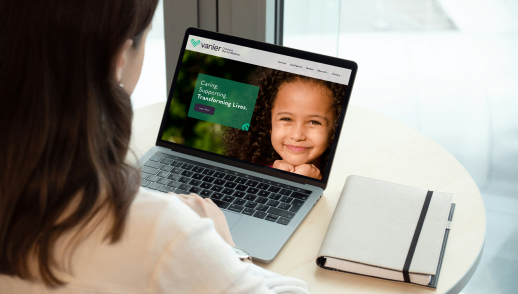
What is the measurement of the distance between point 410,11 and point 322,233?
2.91 ft

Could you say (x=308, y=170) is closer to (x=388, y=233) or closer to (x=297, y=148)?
(x=297, y=148)

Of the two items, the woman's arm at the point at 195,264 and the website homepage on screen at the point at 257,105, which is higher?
the website homepage on screen at the point at 257,105

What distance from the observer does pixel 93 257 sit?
0.50m

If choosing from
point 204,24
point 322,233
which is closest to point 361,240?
point 322,233

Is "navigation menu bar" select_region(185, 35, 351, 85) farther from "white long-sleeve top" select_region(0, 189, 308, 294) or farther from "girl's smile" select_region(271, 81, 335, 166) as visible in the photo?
"white long-sleeve top" select_region(0, 189, 308, 294)

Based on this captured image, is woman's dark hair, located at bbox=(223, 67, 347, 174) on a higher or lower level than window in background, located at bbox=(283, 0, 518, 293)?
lower

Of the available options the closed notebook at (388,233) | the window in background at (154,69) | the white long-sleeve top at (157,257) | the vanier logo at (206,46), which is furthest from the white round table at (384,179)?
the window in background at (154,69)

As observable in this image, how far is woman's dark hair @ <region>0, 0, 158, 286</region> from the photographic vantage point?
451mm

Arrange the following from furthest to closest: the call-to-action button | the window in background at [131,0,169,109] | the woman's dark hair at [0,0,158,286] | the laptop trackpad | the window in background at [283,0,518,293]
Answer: the window in background at [131,0,169,109], the window in background at [283,0,518,293], the call-to-action button, the laptop trackpad, the woman's dark hair at [0,0,158,286]

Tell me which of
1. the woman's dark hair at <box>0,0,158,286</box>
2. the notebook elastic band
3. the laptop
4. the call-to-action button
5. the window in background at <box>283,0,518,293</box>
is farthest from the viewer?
the window in background at <box>283,0,518,293</box>

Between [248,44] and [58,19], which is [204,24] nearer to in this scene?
[248,44]

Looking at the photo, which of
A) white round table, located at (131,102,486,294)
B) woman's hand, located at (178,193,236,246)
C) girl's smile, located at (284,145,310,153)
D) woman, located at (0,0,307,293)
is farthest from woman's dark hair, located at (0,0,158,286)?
girl's smile, located at (284,145,310,153)

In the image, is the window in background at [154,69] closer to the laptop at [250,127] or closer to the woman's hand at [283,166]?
the laptop at [250,127]

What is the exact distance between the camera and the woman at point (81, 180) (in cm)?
45
